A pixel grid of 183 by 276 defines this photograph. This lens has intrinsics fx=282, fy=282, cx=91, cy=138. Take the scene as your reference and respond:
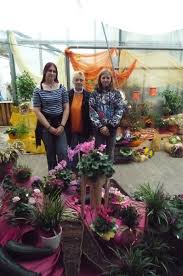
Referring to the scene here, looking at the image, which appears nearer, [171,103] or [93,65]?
[93,65]

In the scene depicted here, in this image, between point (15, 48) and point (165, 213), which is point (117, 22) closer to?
point (165, 213)

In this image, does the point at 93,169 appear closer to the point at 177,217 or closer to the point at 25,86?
the point at 177,217

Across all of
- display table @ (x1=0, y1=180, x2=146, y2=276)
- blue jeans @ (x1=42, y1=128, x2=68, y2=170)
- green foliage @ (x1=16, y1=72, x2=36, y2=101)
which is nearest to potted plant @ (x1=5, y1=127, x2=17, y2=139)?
green foliage @ (x1=16, y1=72, x2=36, y2=101)

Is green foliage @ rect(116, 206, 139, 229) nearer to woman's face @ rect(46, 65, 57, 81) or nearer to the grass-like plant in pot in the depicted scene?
the grass-like plant in pot

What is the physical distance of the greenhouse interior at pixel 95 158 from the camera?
1.82m

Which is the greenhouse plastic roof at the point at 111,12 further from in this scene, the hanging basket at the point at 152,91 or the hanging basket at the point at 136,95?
the hanging basket at the point at 152,91

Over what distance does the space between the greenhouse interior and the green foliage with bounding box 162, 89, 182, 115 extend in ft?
0.07

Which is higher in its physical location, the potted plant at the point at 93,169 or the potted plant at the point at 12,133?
the potted plant at the point at 93,169

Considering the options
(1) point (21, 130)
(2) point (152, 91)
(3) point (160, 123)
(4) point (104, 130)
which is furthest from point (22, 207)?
(2) point (152, 91)

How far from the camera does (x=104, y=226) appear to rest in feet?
6.22

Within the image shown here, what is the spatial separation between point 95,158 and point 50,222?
536 mm

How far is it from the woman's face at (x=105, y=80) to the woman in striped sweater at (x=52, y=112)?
1.41 feet

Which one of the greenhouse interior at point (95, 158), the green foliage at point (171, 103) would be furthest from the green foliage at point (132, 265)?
the green foliage at point (171, 103)

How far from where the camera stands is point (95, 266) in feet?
5.78
